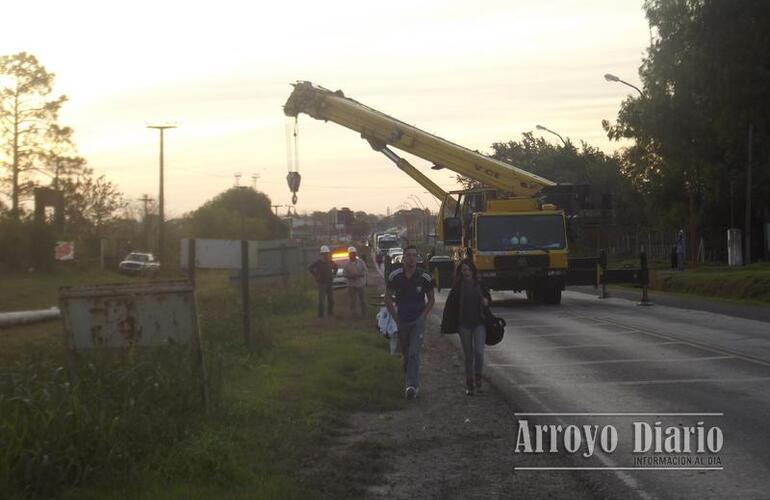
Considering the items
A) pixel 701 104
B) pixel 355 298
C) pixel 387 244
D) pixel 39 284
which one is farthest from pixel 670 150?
pixel 387 244

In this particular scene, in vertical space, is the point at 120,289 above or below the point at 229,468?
above

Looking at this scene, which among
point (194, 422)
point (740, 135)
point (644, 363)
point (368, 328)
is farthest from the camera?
point (740, 135)

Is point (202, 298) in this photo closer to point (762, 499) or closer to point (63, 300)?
point (63, 300)

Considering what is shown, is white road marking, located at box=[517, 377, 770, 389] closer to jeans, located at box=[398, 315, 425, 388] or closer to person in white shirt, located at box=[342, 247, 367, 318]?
jeans, located at box=[398, 315, 425, 388]

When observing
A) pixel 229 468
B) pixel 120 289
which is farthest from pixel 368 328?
pixel 229 468

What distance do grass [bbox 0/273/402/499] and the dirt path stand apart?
19cm

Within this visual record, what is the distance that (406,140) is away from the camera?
31.0 metres

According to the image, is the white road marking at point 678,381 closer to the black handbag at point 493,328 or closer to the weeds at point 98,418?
the black handbag at point 493,328

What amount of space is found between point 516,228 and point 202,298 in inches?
504

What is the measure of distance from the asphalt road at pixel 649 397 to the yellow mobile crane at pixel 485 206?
216 inches

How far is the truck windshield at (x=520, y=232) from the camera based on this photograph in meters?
29.2

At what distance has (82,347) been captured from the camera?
1014 centimetres

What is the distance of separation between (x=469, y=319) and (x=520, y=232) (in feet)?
53.7

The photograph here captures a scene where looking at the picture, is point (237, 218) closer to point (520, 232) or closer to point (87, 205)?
point (87, 205)
